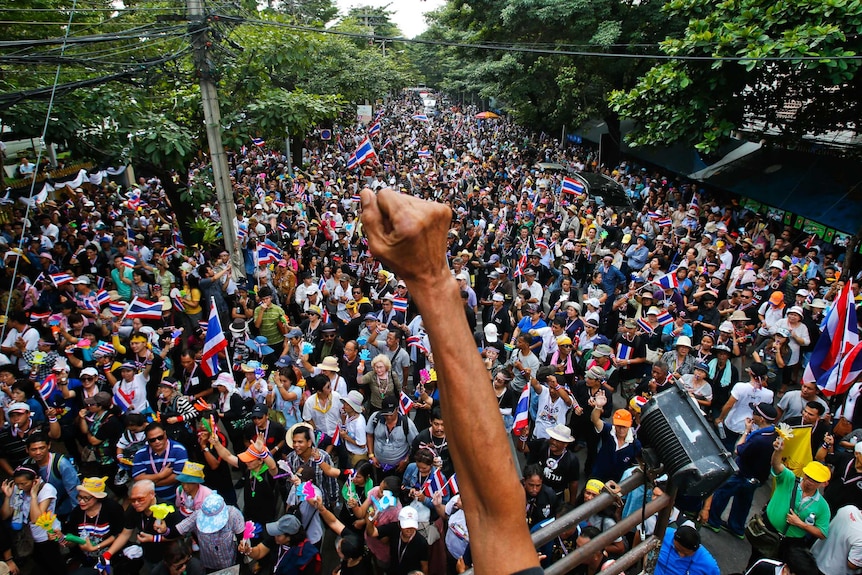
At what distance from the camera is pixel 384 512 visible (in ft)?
15.2

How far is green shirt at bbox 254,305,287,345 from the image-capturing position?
26.8ft

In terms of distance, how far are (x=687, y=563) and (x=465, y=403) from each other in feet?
12.8

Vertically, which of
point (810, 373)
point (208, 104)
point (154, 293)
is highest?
point (208, 104)

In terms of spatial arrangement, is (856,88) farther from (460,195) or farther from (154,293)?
(154,293)

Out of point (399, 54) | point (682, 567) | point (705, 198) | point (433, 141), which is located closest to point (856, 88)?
point (705, 198)

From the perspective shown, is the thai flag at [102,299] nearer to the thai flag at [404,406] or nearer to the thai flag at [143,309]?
the thai flag at [143,309]

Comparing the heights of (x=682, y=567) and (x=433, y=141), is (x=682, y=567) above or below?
above

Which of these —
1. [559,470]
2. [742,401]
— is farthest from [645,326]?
[559,470]

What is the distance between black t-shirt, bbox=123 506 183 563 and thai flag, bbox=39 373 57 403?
218 cm

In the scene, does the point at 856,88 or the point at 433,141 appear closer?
the point at 856,88

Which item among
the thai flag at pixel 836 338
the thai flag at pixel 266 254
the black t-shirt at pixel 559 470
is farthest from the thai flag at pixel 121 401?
the thai flag at pixel 836 338

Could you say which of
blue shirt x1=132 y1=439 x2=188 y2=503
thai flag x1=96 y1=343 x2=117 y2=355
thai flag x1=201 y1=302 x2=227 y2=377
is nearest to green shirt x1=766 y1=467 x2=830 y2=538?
blue shirt x1=132 y1=439 x2=188 y2=503

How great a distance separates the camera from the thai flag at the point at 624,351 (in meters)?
7.60

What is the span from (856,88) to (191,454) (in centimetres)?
1470
